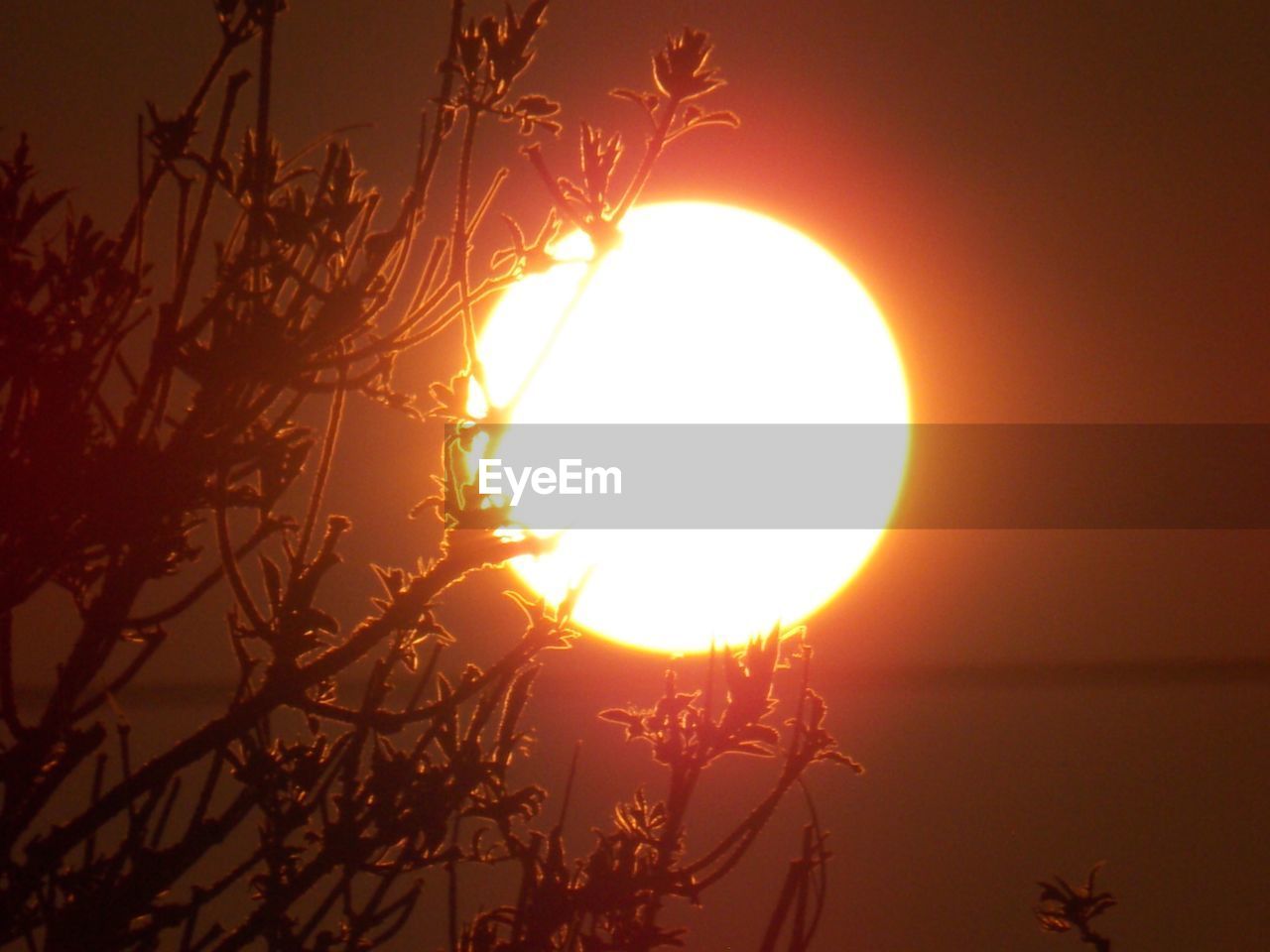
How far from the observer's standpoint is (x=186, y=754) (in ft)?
8.38

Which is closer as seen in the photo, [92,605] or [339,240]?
[92,605]

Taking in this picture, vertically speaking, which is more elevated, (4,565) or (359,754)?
(4,565)

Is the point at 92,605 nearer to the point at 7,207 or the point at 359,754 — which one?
the point at 359,754

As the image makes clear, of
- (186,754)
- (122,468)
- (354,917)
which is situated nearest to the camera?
(186,754)

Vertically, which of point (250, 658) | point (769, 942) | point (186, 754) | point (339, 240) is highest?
point (339, 240)

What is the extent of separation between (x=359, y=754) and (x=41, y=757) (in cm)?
67

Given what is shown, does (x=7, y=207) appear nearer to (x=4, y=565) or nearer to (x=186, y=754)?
(x=4, y=565)

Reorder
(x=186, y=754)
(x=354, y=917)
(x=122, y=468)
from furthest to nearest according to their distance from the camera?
(x=354, y=917)
(x=122, y=468)
(x=186, y=754)

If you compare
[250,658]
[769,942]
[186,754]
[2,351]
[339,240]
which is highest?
[339,240]

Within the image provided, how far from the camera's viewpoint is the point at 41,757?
2680 millimetres

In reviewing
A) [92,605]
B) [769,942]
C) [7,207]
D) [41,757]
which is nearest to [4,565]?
[92,605]

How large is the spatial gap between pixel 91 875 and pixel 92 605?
578 mm

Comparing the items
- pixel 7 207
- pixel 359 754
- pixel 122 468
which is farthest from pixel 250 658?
pixel 7 207

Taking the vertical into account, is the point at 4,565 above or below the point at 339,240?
below
